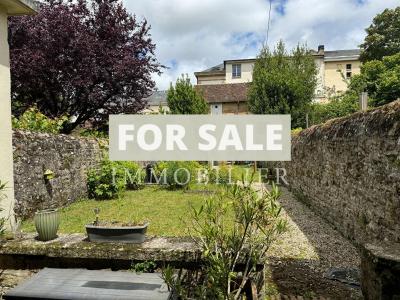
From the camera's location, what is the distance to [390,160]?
4246 millimetres

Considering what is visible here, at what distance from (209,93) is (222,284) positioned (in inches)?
1141

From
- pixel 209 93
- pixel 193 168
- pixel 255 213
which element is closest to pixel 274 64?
pixel 209 93

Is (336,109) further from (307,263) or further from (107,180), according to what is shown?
(307,263)

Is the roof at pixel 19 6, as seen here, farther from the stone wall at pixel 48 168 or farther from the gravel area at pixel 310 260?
the gravel area at pixel 310 260

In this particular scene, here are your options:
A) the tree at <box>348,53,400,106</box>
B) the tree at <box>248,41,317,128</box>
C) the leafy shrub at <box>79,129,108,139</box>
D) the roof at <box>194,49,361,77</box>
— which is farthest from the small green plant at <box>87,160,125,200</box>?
the roof at <box>194,49,361,77</box>

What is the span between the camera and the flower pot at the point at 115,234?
3377mm

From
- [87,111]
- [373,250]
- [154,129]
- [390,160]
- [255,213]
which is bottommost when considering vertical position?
[373,250]

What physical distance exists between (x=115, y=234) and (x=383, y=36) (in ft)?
105

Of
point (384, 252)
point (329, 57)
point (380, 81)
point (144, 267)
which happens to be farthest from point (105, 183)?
point (329, 57)

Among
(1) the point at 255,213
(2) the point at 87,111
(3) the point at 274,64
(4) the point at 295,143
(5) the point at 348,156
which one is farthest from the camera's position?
(3) the point at 274,64

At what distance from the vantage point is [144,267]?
3174 mm

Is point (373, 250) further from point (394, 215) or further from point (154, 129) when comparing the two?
point (154, 129)

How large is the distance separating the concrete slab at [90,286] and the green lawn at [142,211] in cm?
297

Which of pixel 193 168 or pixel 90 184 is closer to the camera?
pixel 90 184
